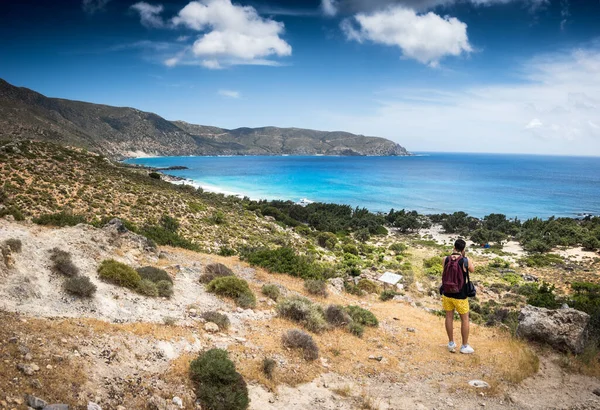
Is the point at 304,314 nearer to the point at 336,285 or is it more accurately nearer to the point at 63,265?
the point at 63,265

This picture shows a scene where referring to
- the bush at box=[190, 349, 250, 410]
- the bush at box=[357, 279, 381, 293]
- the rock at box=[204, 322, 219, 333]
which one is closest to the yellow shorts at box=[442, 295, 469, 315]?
the bush at box=[190, 349, 250, 410]

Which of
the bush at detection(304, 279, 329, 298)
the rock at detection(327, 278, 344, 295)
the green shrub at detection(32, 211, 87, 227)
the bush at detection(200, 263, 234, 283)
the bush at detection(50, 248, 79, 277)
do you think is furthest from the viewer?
the rock at detection(327, 278, 344, 295)

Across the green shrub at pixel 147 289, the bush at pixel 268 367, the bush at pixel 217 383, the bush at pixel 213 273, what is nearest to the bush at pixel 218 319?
the green shrub at pixel 147 289

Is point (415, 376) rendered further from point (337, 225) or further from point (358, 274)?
point (337, 225)

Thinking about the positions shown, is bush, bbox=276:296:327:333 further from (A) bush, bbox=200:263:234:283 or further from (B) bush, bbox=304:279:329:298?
(B) bush, bbox=304:279:329:298

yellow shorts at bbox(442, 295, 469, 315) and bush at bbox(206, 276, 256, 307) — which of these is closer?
yellow shorts at bbox(442, 295, 469, 315)

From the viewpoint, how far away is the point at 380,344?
9.80 m

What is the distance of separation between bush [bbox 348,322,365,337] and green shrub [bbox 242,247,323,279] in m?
6.84

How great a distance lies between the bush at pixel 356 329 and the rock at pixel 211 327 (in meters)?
4.16

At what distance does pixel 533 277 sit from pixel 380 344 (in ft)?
90.7

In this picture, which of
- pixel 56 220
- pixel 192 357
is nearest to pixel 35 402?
pixel 192 357

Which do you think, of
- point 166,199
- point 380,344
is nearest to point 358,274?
point 380,344

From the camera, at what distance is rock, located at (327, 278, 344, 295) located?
17547mm

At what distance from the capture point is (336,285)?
18281 mm
